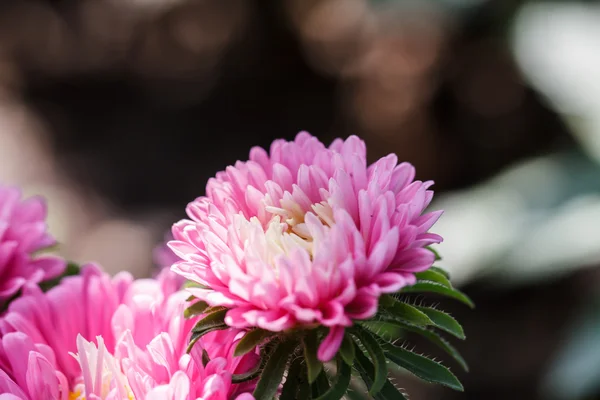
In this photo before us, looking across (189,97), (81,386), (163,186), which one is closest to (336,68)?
(189,97)

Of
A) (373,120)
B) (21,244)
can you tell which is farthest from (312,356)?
(373,120)

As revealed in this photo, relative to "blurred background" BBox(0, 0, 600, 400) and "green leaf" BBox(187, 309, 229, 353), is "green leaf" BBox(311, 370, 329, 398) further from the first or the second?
"blurred background" BBox(0, 0, 600, 400)

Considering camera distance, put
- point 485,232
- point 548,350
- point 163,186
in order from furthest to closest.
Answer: point 163,186 → point 548,350 → point 485,232

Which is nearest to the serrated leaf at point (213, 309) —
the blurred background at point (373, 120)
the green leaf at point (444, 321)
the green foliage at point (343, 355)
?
the green foliage at point (343, 355)

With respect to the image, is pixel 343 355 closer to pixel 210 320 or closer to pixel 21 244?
pixel 210 320

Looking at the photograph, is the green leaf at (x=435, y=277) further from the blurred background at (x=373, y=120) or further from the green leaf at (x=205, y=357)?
the blurred background at (x=373, y=120)

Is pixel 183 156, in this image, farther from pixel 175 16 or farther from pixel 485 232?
pixel 485 232
